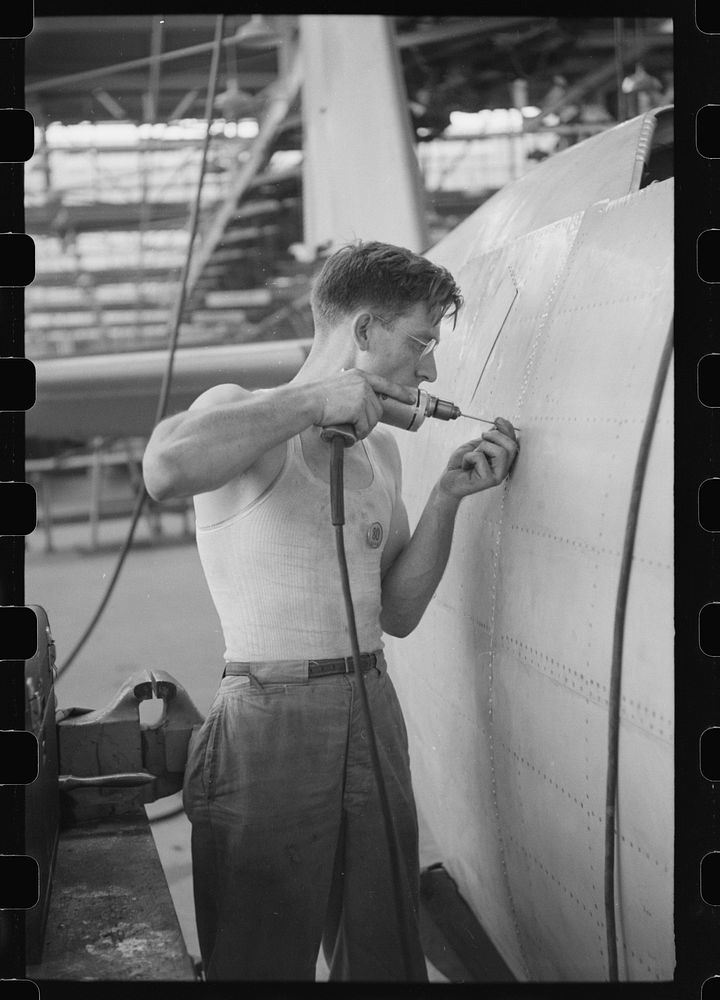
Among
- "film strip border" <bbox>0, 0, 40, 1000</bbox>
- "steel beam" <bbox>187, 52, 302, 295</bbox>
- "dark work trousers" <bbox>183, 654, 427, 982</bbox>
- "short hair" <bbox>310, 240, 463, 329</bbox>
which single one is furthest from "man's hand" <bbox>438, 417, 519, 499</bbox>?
"steel beam" <bbox>187, 52, 302, 295</bbox>

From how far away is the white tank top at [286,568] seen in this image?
77.3 inches

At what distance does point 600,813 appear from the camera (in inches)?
65.4

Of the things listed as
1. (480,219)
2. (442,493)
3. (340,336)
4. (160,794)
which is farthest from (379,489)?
(480,219)

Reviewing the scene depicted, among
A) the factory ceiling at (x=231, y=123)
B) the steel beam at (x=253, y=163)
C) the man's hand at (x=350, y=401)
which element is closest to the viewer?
the man's hand at (x=350, y=401)

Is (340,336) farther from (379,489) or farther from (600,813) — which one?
(600,813)

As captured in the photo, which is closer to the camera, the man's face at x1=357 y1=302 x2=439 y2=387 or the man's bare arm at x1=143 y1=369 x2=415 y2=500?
the man's bare arm at x1=143 y1=369 x2=415 y2=500

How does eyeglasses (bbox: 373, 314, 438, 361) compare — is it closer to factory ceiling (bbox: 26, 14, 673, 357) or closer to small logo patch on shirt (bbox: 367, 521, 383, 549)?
small logo patch on shirt (bbox: 367, 521, 383, 549)

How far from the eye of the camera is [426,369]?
2070mm

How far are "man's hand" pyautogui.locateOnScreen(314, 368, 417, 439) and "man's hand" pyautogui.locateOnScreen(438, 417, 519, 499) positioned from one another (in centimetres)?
25

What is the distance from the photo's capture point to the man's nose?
2057 millimetres

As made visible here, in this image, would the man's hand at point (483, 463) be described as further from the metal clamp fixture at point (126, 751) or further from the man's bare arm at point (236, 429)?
the metal clamp fixture at point (126, 751)
